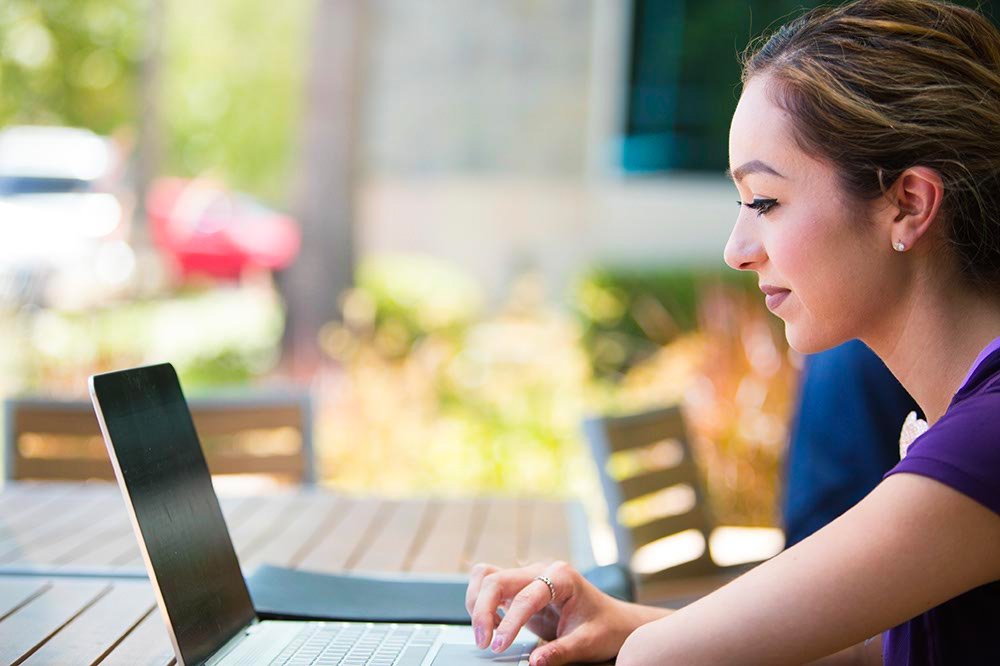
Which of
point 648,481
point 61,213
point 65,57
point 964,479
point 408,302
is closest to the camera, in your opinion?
point 964,479

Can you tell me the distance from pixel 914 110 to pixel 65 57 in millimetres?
19146

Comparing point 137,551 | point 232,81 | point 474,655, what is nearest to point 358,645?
point 474,655

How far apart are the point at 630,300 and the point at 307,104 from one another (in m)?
3.43

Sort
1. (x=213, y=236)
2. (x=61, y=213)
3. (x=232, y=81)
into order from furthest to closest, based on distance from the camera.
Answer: (x=232, y=81) < (x=213, y=236) < (x=61, y=213)

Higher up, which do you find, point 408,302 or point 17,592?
point 17,592

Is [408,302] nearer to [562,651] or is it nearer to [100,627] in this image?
[100,627]

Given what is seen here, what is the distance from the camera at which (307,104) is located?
10008 mm

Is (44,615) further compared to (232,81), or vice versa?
(232,81)

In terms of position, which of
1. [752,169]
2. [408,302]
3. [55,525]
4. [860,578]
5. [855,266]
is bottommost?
[408,302]

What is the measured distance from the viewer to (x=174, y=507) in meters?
1.40

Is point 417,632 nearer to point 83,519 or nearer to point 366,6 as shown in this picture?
point 83,519

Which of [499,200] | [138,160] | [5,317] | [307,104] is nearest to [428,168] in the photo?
[499,200]

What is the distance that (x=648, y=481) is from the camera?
10.4 ft

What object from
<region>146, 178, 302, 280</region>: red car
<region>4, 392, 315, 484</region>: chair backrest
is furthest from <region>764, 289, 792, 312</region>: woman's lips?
<region>146, 178, 302, 280</region>: red car
